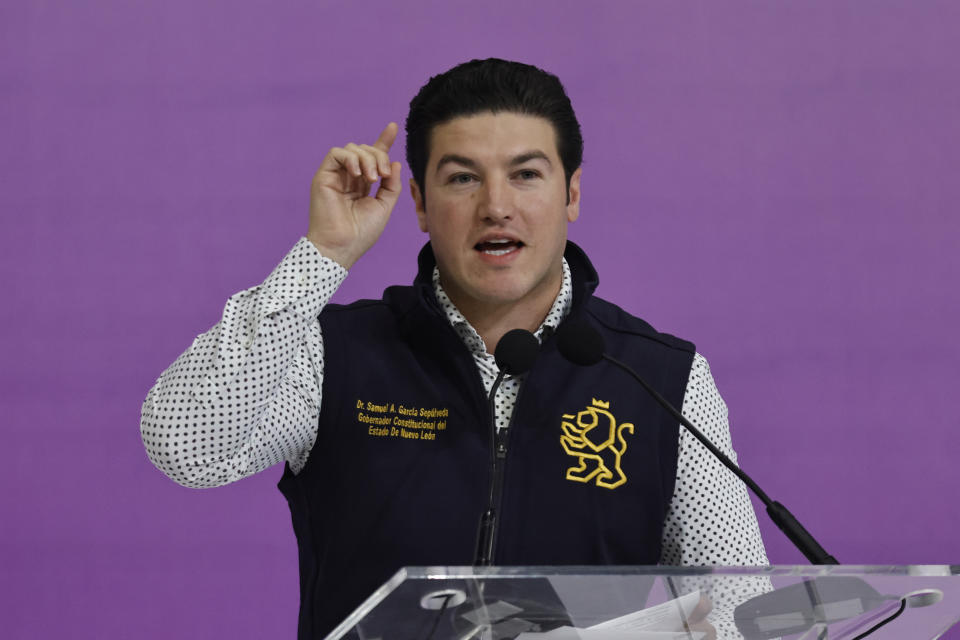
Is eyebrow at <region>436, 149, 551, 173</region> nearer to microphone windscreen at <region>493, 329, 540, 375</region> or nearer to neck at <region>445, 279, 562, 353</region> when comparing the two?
neck at <region>445, 279, 562, 353</region>

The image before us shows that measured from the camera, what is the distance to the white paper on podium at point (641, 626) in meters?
0.93

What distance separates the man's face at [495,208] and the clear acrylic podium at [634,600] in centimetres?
81

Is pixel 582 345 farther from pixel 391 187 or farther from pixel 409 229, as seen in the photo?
pixel 409 229

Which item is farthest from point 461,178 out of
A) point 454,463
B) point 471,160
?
point 454,463

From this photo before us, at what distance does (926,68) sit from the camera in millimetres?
2768

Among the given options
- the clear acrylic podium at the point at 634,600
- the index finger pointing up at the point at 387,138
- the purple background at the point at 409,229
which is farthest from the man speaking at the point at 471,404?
the purple background at the point at 409,229

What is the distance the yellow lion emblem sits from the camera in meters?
1.70

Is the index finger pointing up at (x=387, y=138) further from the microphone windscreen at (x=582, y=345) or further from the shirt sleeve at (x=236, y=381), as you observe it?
the microphone windscreen at (x=582, y=345)

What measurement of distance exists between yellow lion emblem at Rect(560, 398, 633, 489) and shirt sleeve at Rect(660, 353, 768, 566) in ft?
0.32

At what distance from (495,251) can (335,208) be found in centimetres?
25

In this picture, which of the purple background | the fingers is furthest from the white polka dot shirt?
the purple background

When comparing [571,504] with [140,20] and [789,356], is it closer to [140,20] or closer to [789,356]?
[789,356]

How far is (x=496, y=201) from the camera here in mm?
1689

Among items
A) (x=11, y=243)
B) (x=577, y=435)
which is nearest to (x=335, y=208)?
(x=577, y=435)
